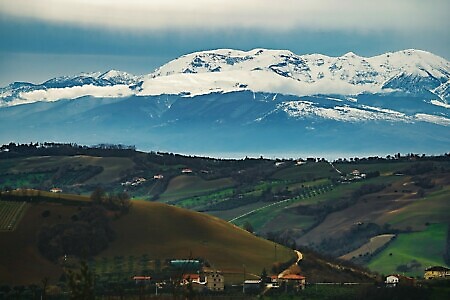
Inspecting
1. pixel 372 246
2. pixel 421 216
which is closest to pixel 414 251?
pixel 372 246

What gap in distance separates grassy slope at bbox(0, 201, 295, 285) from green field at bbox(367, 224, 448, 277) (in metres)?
24.2

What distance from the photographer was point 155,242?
444ft

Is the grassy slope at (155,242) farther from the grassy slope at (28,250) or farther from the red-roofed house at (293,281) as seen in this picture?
the red-roofed house at (293,281)

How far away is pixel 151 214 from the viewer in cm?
14400

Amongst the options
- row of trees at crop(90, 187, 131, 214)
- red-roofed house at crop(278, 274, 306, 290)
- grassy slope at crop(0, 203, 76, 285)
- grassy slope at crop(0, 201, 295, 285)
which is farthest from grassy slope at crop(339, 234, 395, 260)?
red-roofed house at crop(278, 274, 306, 290)

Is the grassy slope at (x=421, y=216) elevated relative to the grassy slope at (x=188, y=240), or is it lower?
elevated

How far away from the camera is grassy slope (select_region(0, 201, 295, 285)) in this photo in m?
126

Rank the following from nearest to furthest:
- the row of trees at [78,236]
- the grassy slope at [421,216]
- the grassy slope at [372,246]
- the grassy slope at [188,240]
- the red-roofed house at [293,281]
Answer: the red-roofed house at [293,281], the row of trees at [78,236], the grassy slope at [188,240], the grassy slope at [372,246], the grassy slope at [421,216]

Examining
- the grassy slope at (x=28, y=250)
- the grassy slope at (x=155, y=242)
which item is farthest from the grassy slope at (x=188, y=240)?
the grassy slope at (x=28, y=250)

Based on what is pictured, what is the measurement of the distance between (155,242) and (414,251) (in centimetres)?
Result: 4832

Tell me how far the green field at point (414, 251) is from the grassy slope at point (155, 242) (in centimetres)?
2423

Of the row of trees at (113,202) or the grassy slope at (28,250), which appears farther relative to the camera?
the row of trees at (113,202)

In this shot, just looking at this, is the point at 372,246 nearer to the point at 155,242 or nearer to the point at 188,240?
the point at 188,240

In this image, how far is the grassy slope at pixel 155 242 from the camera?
125875mm
